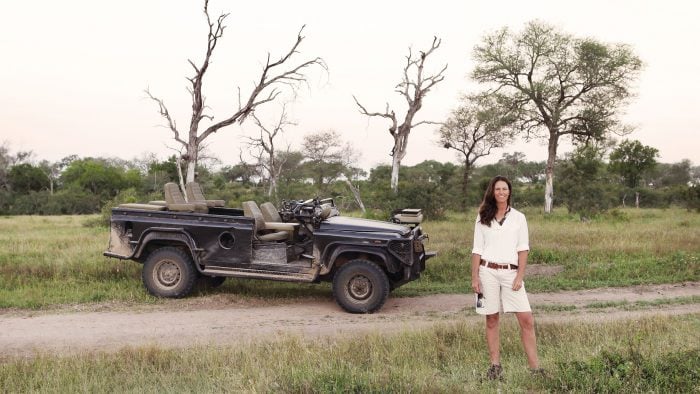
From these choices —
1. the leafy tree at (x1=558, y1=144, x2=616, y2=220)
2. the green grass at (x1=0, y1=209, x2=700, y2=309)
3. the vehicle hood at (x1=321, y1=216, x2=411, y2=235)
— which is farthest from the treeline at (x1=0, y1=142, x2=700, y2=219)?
the vehicle hood at (x1=321, y1=216, x2=411, y2=235)

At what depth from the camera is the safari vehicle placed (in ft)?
30.1

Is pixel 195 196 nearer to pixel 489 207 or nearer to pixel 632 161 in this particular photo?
pixel 489 207

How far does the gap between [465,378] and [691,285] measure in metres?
7.47

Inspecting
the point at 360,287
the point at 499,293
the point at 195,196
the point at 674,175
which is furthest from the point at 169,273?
the point at 674,175

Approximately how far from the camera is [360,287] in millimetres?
9234

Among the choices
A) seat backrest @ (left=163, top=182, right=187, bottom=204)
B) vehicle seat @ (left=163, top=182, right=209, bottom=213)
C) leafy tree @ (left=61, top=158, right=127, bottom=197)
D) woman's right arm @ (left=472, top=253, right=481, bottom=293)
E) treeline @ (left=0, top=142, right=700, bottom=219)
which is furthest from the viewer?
leafy tree @ (left=61, top=158, right=127, bottom=197)

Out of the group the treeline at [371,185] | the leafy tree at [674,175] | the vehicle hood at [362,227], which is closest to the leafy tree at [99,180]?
the treeline at [371,185]

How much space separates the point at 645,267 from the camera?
1211cm

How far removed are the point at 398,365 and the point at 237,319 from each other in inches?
131

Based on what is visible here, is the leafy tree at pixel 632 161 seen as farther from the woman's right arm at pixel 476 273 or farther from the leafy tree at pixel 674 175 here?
the woman's right arm at pixel 476 273

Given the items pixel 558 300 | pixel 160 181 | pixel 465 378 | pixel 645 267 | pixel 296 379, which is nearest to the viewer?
pixel 296 379

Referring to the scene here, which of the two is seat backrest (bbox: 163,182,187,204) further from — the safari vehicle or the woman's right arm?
the woman's right arm

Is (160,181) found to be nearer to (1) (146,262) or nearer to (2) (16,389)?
(1) (146,262)

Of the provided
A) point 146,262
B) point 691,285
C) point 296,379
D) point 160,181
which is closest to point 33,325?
point 146,262
